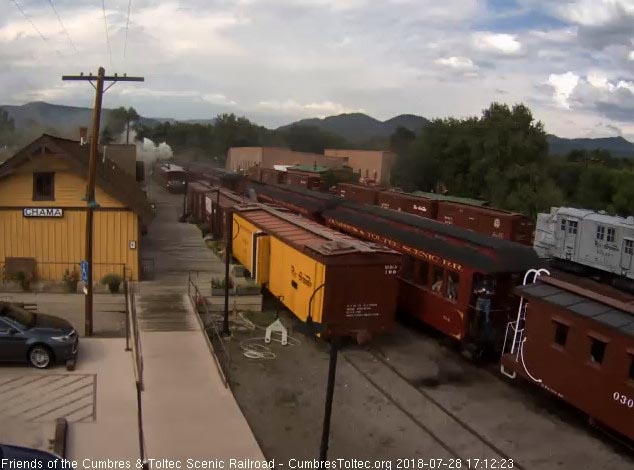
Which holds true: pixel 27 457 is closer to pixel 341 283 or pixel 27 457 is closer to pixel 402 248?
pixel 341 283

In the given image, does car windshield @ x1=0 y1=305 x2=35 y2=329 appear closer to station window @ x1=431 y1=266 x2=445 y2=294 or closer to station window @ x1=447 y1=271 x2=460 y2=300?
station window @ x1=431 y1=266 x2=445 y2=294

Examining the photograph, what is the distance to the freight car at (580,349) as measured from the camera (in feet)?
36.9

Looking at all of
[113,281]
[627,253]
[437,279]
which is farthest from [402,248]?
[627,253]

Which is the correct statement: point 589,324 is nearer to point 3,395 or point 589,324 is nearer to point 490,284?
point 490,284

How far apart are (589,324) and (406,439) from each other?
4403mm

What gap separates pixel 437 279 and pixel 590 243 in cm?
1433

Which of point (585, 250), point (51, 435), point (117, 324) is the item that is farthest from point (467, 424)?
point (585, 250)

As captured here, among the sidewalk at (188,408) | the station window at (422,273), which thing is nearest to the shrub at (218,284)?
the sidewalk at (188,408)

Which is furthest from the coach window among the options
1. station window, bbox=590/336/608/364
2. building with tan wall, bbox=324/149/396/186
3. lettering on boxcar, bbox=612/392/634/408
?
building with tan wall, bbox=324/149/396/186

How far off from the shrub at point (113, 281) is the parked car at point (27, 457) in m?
13.3

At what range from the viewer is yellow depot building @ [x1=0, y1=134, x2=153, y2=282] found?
71.6 ft

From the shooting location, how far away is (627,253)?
2564 centimetres

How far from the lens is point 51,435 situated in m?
11.0
